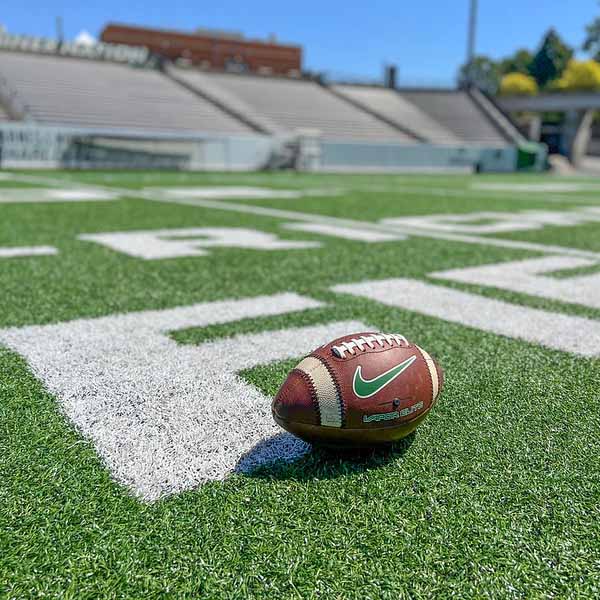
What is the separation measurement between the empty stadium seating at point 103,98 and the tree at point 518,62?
69.5 metres

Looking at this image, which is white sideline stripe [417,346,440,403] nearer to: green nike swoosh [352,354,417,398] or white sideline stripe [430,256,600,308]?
green nike swoosh [352,354,417,398]

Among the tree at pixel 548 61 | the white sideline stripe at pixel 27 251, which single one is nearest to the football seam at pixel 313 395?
the white sideline stripe at pixel 27 251

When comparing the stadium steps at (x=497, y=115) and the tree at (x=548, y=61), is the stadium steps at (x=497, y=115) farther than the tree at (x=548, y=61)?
No

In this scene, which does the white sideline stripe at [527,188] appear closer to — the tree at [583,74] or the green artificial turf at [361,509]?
the green artificial turf at [361,509]

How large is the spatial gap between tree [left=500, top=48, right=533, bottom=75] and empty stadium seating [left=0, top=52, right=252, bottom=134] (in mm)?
69478

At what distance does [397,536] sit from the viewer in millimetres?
1580

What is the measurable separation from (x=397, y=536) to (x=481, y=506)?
283mm

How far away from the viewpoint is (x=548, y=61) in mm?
75688

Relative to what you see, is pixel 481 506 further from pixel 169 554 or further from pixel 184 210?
pixel 184 210

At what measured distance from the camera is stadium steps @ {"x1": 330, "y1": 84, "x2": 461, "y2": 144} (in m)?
33.4

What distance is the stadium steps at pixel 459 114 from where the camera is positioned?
35.1 m

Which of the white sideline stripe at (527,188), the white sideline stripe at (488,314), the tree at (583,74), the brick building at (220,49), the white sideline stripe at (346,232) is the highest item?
the brick building at (220,49)

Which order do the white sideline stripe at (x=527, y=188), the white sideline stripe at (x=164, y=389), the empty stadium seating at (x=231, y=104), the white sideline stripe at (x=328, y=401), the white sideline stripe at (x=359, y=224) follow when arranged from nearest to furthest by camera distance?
the white sideline stripe at (x=328, y=401), the white sideline stripe at (x=164, y=389), the white sideline stripe at (x=359, y=224), the white sideline stripe at (x=527, y=188), the empty stadium seating at (x=231, y=104)

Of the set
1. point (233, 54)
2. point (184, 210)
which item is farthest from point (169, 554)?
point (233, 54)
